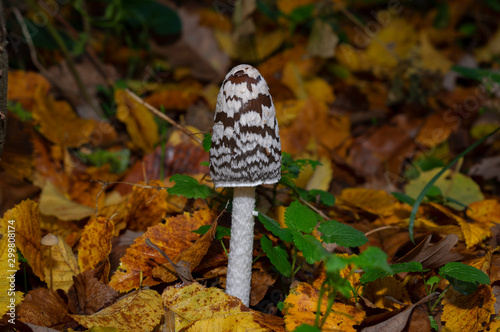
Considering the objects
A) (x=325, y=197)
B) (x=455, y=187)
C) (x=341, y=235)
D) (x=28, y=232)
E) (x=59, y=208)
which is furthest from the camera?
(x=455, y=187)

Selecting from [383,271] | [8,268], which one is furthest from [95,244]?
[383,271]

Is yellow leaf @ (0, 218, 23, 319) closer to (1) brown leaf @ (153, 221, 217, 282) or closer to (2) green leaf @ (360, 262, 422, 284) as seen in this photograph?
(1) brown leaf @ (153, 221, 217, 282)

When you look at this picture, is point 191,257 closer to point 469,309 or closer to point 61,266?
point 61,266

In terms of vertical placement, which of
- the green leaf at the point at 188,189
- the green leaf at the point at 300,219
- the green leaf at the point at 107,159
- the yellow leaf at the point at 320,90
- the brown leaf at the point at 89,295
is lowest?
the brown leaf at the point at 89,295

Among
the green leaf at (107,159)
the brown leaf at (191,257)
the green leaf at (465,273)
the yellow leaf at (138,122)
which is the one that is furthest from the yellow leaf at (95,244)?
the green leaf at (465,273)

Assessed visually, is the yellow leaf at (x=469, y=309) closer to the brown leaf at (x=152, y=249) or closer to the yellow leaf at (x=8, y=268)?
the brown leaf at (x=152, y=249)
